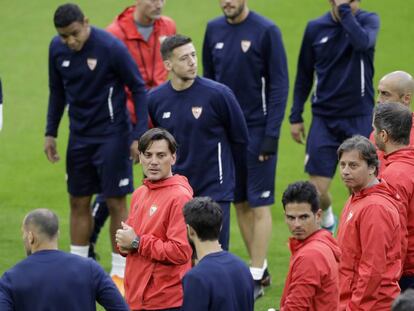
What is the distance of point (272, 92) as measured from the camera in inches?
405

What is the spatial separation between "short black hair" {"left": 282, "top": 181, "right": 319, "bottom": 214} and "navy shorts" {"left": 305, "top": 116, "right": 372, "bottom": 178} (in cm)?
421

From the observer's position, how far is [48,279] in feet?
20.7

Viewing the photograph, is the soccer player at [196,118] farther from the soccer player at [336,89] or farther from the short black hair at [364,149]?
the soccer player at [336,89]

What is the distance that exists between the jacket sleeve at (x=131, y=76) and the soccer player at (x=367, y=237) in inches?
140

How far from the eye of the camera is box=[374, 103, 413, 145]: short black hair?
747cm

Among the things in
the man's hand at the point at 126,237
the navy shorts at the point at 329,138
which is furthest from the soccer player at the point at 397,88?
the navy shorts at the point at 329,138

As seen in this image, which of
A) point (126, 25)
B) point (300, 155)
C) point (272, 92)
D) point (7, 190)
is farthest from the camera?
point (300, 155)

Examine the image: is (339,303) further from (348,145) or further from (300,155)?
(300,155)

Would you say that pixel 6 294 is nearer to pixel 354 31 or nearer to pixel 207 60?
pixel 207 60

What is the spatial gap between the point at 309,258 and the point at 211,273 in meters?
0.64

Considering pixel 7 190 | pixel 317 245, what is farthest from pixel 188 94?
pixel 7 190

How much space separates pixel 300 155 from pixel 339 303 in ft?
27.4

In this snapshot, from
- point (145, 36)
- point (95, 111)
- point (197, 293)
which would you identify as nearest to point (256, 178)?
point (95, 111)

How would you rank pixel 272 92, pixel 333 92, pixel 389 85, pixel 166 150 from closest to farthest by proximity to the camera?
1. pixel 166 150
2. pixel 389 85
3. pixel 272 92
4. pixel 333 92
